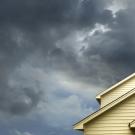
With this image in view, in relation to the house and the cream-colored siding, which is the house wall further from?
the cream-colored siding

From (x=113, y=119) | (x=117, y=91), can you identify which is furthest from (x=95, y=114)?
(x=117, y=91)

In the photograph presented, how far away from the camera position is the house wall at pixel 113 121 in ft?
77.9

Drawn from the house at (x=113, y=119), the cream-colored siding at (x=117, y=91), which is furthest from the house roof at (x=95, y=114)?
the cream-colored siding at (x=117, y=91)

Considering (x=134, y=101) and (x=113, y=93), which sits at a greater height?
(x=113, y=93)

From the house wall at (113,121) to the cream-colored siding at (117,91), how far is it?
12.3 metres

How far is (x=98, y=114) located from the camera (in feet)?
78.7

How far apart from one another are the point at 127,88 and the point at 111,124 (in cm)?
1318

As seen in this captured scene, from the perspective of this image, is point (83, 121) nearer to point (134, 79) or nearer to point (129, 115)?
point (129, 115)

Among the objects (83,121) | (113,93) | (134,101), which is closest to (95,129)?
(83,121)

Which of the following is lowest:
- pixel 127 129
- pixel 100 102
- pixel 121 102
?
pixel 127 129

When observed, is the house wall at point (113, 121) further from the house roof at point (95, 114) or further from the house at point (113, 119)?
the house roof at point (95, 114)

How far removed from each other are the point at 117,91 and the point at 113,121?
43.4 ft

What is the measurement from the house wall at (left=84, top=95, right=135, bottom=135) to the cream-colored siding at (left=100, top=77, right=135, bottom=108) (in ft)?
40.5

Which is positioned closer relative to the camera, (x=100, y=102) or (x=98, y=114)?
(x=98, y=114)
